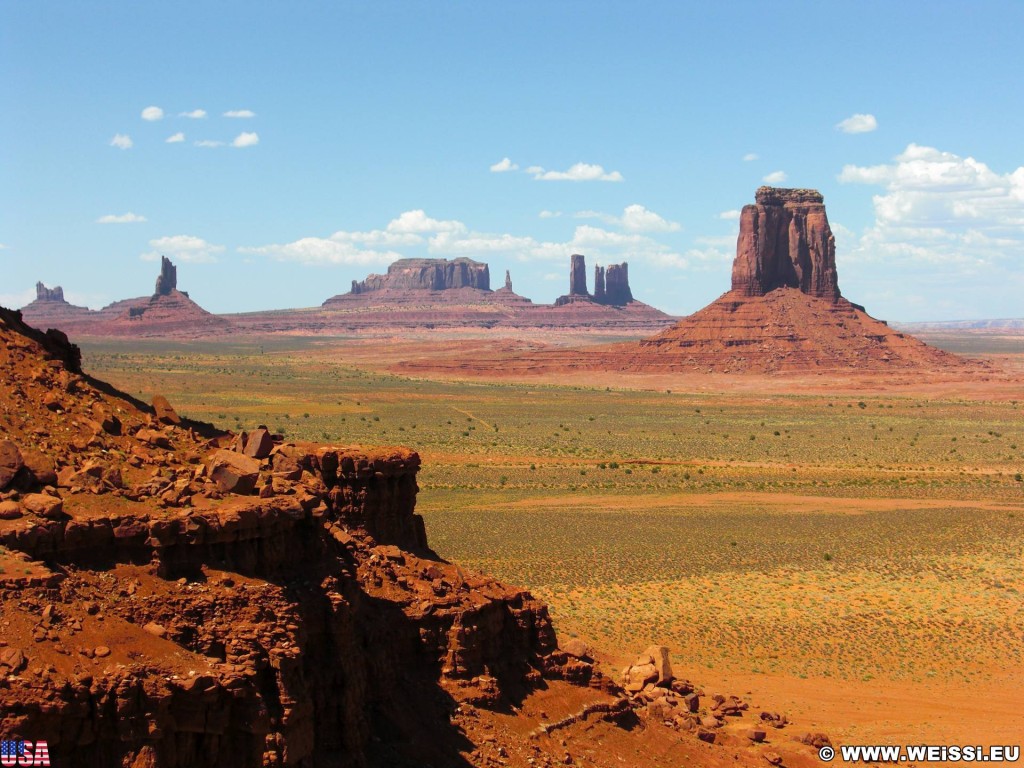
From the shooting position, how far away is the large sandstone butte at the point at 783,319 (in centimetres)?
14300

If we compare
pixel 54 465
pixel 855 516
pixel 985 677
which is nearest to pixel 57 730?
pixel 54 465

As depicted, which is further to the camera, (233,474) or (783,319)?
(783,319)

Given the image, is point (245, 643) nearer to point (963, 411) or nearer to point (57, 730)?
point (57, 730)

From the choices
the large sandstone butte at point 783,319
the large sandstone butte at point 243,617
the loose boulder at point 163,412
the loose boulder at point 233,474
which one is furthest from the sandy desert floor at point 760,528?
the large sandstone butte at point 783,319

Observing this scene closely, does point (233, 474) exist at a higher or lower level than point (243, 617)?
higher

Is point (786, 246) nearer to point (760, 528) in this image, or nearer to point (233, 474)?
point (760, 528)

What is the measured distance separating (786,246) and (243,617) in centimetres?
14538

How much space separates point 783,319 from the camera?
149m

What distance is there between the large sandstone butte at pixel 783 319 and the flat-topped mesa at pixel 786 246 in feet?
0.41

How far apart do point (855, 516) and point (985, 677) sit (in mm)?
22215

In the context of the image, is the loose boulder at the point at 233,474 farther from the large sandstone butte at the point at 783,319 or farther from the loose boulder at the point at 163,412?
the large sandstone butte at the point at 783,319

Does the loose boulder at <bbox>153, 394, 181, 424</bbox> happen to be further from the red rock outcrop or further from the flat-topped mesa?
the flat-topped mesa

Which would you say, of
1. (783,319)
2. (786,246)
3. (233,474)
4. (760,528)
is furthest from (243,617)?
(786,246)

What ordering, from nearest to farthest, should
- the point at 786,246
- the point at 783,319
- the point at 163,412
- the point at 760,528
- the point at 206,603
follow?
1. the point at 206,603
2. the point at 163,412
3. the point at 760,528
4. the point at 783,319
5. the point at 786,246
